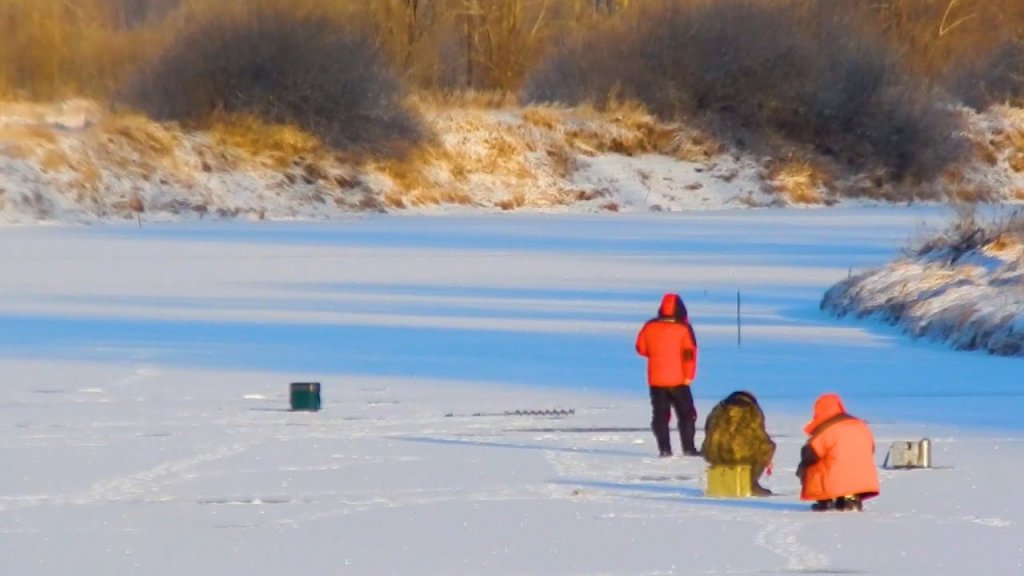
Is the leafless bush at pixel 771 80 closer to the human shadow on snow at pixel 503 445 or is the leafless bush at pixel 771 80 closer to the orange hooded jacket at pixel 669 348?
the human shadow on snow at pixel 503 445

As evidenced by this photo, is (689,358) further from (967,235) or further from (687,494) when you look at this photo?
(967,235)

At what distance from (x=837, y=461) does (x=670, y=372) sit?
7.72 ft

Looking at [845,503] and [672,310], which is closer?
[845,503]

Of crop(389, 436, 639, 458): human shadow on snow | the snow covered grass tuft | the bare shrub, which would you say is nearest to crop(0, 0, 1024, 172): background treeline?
the bare shrub

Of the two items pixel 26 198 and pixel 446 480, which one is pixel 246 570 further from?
pixel 26 198

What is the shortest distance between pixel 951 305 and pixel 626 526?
1180 cm

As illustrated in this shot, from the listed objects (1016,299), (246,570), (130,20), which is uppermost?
(130,20)

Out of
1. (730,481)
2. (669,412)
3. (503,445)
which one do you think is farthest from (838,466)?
(503,445)

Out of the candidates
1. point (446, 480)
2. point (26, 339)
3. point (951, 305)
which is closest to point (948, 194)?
point (951, 305)

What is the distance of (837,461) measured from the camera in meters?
10.7

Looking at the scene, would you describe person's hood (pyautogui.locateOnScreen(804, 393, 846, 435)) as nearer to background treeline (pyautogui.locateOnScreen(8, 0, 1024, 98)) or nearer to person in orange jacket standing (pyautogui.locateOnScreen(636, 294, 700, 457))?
person in orange jacket standing (pyautogui.locateOnScreen(636, 294, 700, 457))

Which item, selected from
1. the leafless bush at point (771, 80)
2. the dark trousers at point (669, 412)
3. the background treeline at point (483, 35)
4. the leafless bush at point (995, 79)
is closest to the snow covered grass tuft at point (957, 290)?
the dark trousers at point (669, 412)

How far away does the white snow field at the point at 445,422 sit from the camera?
31.8ft

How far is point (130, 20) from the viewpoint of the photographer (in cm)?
11819
